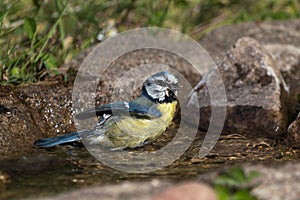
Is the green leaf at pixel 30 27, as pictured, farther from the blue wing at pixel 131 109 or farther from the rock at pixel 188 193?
the rock at pixel 188 193

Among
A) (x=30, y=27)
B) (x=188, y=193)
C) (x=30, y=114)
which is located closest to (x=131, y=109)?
(x=30, y=114)

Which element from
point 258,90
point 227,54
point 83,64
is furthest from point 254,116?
point 83,64

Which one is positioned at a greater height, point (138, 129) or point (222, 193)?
point (138, 129)

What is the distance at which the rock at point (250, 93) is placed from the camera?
4.60m

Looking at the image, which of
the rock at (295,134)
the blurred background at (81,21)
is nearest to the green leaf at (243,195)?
the rock at (295,134)

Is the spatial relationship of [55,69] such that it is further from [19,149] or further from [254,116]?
[254,116]

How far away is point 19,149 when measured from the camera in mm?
3994

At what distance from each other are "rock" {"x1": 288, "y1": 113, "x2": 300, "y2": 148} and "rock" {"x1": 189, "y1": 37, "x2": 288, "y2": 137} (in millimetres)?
216

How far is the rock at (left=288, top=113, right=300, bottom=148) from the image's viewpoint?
4.27 meters

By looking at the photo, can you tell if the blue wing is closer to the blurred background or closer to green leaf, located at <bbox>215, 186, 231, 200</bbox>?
the blurred background

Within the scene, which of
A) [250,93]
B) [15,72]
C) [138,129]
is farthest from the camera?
[250,93]

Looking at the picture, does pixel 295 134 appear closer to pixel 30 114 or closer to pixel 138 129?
pixel 138 129

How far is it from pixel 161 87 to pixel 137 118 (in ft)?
0.86

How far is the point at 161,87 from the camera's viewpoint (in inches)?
169
